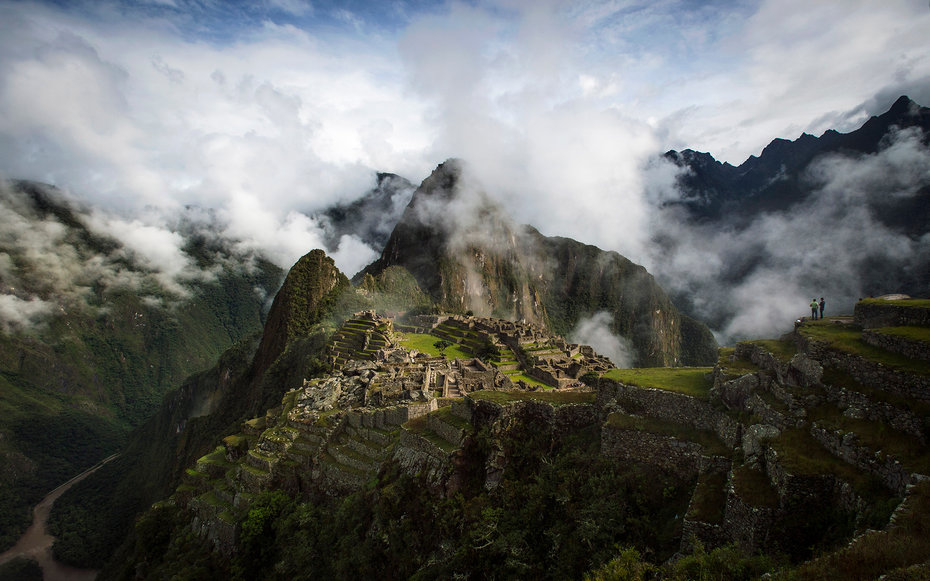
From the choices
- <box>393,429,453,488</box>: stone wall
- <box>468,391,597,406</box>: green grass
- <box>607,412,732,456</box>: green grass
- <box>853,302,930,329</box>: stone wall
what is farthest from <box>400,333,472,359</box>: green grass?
<box>853,302,930,329</box>: stone wall

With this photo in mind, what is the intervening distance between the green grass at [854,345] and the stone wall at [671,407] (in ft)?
9.14

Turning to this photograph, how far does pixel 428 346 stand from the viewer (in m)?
67.2

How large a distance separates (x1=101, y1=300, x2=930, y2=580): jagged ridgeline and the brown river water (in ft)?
228

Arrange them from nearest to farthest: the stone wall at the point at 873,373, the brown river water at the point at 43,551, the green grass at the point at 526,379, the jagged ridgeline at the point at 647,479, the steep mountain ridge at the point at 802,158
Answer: the jagged ridgeline at the point at 647,479 < the stone wall at the point at 873,373 < the green grass at the point at 526,379 < the brown river water at the point at 43,551 < the steep mountain ridge at the point at 802,158

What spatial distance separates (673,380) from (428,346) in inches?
2167

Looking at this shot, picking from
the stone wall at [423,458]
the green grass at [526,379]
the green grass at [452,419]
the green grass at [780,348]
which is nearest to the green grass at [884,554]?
the green grass at [780,348]

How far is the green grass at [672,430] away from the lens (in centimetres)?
1062

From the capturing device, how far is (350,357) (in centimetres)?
5356

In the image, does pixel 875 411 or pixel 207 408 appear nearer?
pixel 875 411

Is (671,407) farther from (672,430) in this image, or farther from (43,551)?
(43,551)

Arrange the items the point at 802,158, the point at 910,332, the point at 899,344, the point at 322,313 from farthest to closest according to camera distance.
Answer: the point at 802,158, the point at 322,313, the point at 910,332, the point at 899,344

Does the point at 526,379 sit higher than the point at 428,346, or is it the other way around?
the point at 428,346

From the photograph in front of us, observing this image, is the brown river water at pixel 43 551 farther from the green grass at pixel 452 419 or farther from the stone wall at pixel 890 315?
the stone wall at pixel 890 315

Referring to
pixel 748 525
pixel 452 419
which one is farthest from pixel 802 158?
pixel 748 525
